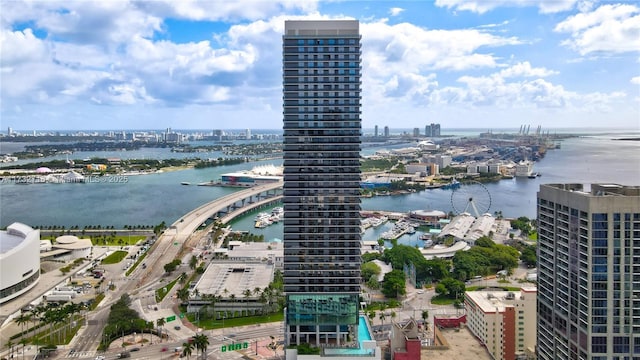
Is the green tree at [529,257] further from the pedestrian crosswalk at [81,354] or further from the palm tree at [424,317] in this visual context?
the pedestrian crosswalk at [81,354]

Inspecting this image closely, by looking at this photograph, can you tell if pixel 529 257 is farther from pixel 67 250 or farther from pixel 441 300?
pixel 67 250

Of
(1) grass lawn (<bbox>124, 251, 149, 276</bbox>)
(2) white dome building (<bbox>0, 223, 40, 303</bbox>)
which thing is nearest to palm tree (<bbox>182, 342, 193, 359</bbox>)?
(2) white dome building (<bbox>0, 223, 40, 303</bbox>)

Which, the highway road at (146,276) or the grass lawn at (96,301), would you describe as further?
the grass lawn at (96,301)

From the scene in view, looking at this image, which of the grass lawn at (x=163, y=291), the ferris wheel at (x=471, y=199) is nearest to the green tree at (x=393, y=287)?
the grass lawn at (x=163, y=291)

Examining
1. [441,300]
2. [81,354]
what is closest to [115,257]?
[81,354]

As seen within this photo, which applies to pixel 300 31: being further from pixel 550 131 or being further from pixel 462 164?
pixel 550 131

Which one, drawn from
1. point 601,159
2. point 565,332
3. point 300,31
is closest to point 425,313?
point 565,332
